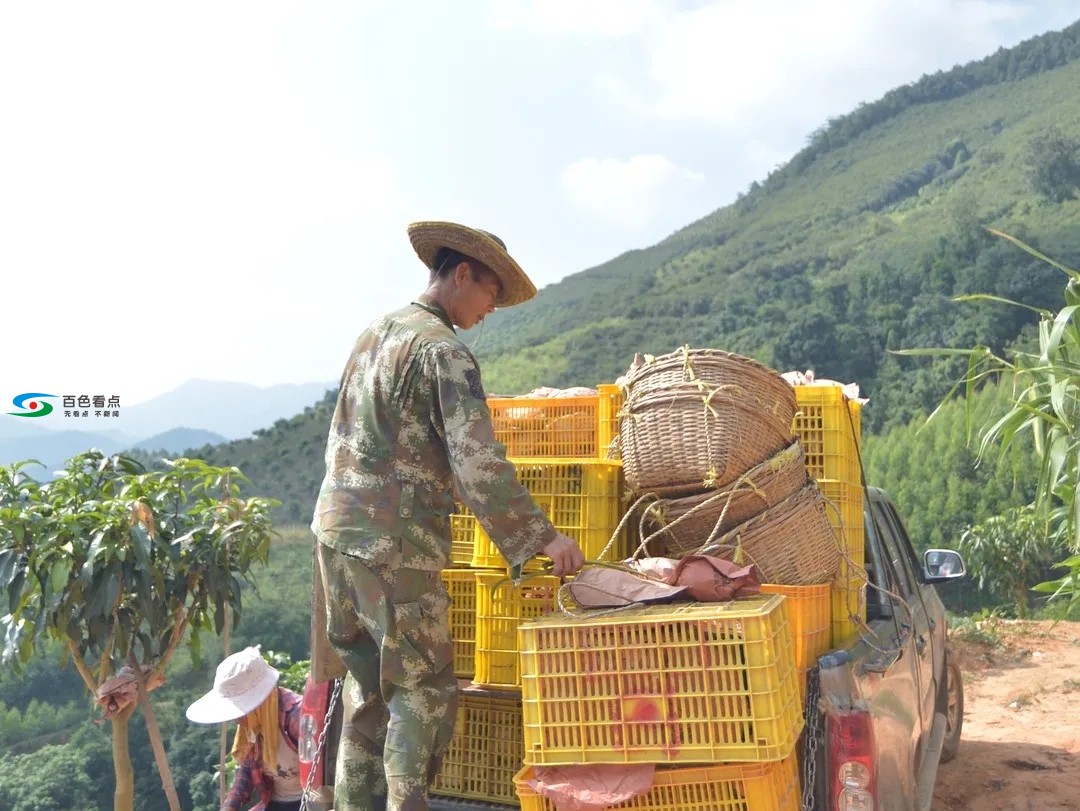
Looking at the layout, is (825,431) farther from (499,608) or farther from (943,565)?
(943,565)

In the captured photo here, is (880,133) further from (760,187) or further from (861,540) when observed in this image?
(861,540)

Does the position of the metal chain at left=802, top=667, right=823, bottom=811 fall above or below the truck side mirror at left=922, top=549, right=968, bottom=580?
below

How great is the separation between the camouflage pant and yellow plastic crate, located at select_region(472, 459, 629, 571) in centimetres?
42

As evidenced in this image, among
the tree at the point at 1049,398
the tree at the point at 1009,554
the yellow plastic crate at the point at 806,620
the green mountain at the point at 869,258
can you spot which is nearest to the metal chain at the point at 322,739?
the yellow plastic crate at the point at 806,620

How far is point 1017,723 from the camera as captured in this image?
7.02 meters

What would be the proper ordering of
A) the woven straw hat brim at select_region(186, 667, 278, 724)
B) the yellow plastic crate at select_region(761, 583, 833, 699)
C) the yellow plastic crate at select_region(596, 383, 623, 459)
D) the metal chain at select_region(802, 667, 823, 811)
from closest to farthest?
the metal chain at select_region(802, 667, 823, 811) → the yellow plastic crate at select_region(761, 583, 833, 699) → the yellow plastic crate at select_region(596, 383, 623, 459) → the woven straw hat brim at select_region(186, 667, 278, 724)

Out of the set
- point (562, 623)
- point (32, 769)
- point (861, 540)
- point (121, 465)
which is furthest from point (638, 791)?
point (32, 769)

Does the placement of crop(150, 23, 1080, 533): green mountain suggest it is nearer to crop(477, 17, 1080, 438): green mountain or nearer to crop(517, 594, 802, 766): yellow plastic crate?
crop(477, 17, 1080, 438): green mountain

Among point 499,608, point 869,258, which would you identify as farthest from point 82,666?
point 869,258

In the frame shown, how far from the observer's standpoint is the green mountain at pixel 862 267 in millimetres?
44625

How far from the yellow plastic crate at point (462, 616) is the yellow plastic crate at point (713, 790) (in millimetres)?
807

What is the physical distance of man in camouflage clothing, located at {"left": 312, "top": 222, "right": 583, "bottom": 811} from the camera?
251 centimetres

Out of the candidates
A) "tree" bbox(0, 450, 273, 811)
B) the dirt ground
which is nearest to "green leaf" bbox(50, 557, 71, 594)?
"tree" bbox(0, 450, 273, 811)

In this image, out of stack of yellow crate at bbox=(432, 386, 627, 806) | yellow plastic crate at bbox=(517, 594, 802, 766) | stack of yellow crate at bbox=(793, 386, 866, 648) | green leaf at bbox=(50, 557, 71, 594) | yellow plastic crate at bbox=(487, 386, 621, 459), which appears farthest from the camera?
green leaf at bbox=(50, 557, 71, 594)
